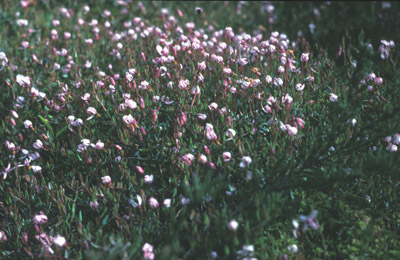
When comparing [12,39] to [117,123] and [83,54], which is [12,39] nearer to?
[83,54]

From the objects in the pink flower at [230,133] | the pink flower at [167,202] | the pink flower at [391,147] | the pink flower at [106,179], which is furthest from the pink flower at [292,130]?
the pink flower at [106,179]

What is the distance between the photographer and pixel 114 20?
6332 millimetres

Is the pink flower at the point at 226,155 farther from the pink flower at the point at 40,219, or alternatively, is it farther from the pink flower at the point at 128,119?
the pink flower at the point at 40,219

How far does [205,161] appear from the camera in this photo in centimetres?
307

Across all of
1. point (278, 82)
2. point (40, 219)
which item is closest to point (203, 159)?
point (278, 82)

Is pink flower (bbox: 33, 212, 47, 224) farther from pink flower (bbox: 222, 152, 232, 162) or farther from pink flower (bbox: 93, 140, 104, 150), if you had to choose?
pink flower (bbox: 222, 152, 232, 162)

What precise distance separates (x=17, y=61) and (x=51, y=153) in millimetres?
1730

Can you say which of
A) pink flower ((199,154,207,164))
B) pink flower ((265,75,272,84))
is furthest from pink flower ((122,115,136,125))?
pink flower ((265,75,272,84))

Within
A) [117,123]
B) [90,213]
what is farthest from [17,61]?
[90,213]

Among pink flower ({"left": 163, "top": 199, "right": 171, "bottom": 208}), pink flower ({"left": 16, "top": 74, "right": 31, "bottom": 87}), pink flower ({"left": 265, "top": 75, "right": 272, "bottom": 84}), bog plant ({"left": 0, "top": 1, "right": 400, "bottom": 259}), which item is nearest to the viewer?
bog plant ({"left": 0, "top": 1, "right": 400, "bottom": 259})

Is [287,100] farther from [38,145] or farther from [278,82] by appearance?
[38,145]

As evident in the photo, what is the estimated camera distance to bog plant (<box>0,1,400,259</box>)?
9.29ft

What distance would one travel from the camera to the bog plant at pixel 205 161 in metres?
2.83

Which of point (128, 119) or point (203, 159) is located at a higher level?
point (128, 119)
